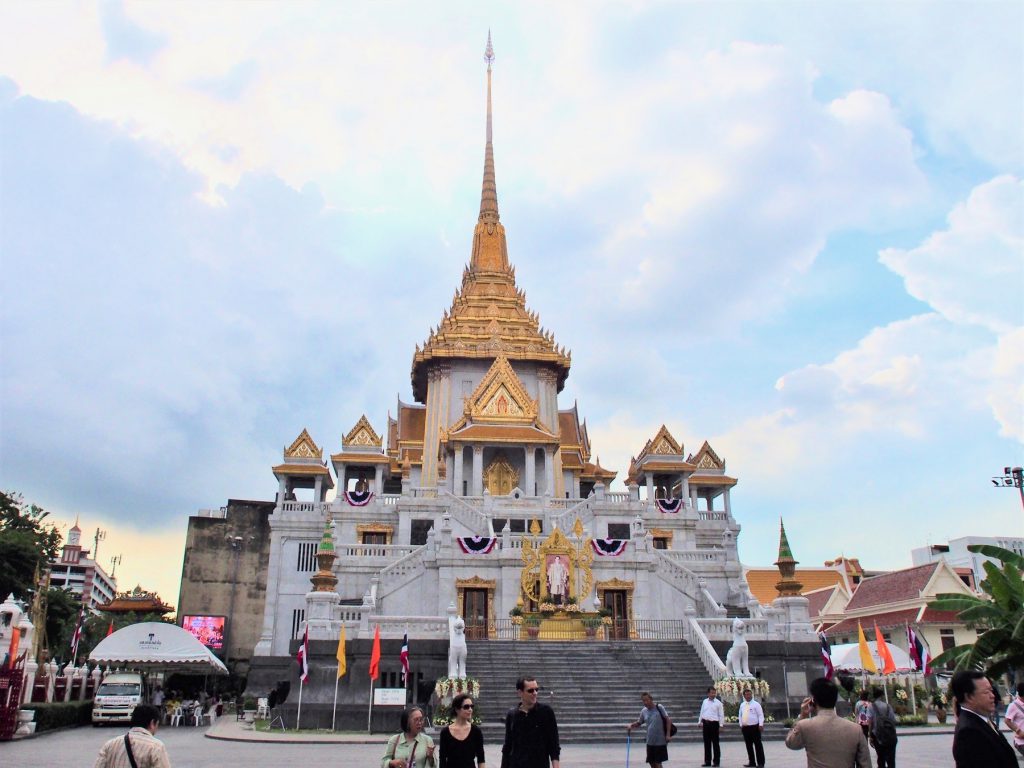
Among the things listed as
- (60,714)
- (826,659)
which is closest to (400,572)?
(60,714)

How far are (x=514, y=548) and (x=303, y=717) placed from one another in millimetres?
10617

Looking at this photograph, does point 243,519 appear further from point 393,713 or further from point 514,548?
point 393,713

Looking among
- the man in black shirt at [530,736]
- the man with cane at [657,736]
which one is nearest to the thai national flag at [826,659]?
the man with cane at [657,736]

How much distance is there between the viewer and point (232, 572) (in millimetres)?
50125

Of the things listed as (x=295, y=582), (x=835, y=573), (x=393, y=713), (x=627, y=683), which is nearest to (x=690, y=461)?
(x=835, y=573)

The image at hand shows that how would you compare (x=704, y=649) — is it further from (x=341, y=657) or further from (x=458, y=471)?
(x=458, y=471)

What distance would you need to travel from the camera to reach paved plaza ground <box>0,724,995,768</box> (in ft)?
52.2

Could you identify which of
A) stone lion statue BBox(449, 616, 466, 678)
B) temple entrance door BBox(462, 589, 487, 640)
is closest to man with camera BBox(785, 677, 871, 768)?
stone lion statue BBox(449, 616, 466, 678)

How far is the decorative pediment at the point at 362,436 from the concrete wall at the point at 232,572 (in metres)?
8.11

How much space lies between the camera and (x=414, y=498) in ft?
129

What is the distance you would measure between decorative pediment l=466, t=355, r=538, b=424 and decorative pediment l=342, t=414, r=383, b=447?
19.3ft

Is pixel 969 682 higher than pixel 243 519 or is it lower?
lower

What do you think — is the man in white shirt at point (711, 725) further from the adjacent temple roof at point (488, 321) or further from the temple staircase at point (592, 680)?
the adjacent temple roof at point (488, 321)

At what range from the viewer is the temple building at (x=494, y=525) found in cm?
2888
